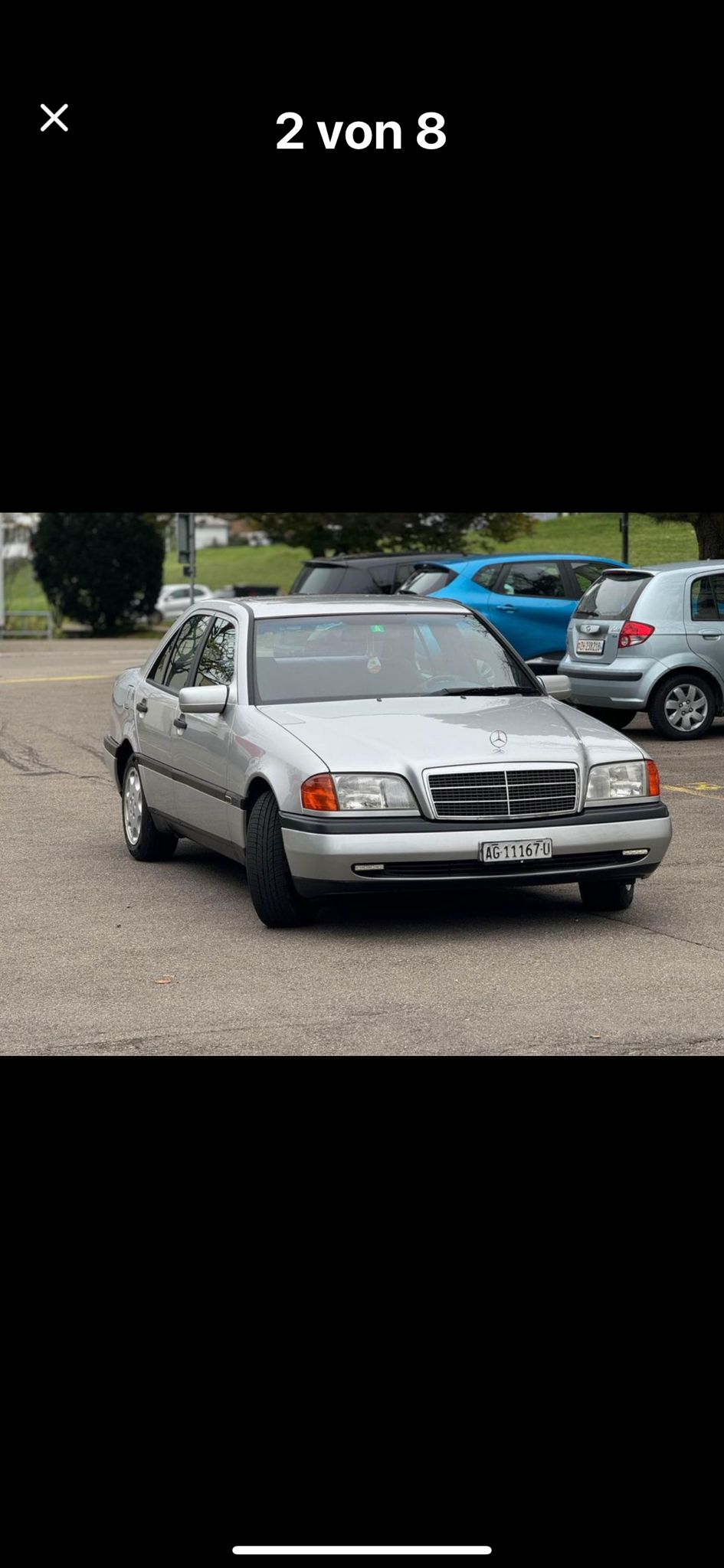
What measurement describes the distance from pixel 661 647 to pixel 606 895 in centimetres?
754

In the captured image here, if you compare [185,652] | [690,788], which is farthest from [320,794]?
[690,788]

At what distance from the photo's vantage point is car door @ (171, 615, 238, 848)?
31.3ft

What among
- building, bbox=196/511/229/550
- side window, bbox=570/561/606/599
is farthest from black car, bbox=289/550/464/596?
building, bbox=196/511/229/550

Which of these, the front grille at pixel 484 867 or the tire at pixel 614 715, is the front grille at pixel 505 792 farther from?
the tire at pixel 614 715

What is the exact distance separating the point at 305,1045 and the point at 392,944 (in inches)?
78.6

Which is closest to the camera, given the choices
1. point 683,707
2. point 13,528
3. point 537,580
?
point 683,707

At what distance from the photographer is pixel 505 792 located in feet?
28.7

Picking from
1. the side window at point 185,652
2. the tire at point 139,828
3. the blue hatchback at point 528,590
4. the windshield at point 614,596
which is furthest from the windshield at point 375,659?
the blue hatchback at point 528,590

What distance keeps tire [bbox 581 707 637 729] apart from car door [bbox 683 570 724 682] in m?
0.83

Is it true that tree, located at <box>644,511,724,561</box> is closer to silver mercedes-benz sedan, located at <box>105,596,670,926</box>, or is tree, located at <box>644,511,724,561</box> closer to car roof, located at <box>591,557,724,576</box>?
car roof, located at <box>591,557,724,576</box>

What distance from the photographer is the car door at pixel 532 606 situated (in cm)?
2069

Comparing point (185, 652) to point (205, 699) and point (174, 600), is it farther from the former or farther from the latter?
point (174, 600)
